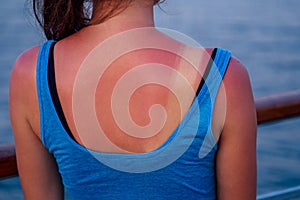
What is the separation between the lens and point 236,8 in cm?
1183

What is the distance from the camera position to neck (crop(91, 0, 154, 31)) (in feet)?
2.50

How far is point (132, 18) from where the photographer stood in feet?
2.51

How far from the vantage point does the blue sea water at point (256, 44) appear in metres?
4.20

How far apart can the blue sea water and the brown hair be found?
265 cm

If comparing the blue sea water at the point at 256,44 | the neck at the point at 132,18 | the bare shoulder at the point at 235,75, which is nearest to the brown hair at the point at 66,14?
the neck at the point at 132,18

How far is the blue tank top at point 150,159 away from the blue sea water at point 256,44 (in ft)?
8.70

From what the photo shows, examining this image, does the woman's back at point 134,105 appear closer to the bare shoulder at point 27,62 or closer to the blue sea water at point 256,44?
the bare shoulder at point 27,62

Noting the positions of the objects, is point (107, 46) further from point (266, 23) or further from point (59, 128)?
point (266, 23)

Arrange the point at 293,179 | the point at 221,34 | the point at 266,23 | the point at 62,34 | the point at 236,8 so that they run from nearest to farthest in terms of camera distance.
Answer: the point at 62,34 < the point at 293,179 < the point at 221,34 < the point at 266,23 < the point at 236,8

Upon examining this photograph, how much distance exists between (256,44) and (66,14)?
7966mm

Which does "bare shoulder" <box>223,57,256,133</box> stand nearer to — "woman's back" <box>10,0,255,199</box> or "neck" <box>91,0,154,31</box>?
"woman's back" <box>10,0,255,199</box>

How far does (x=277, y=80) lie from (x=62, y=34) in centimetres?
609

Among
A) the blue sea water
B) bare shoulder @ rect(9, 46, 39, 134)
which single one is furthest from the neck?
the blue sea water

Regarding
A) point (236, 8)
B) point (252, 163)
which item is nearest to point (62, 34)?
point (252, 163)
